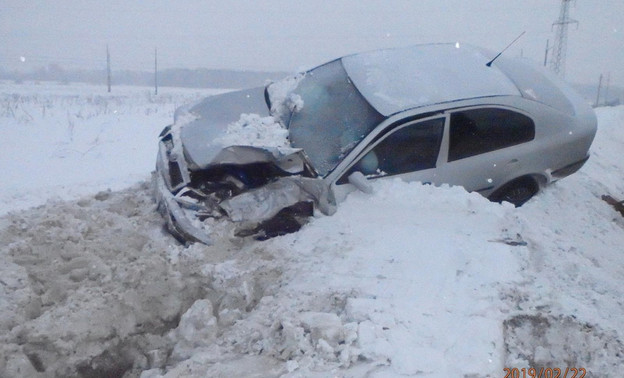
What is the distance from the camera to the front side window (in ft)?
14.1

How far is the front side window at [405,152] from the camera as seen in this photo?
429 centimetres

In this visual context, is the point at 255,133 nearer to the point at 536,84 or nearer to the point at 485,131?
the point at 485,131

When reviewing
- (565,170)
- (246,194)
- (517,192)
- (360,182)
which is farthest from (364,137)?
(565,170)

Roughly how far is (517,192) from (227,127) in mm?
3179

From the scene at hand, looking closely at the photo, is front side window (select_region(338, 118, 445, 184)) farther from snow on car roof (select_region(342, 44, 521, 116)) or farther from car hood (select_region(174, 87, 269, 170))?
car hood (select_region(174, 87, 269, 170))

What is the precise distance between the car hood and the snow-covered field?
706mm

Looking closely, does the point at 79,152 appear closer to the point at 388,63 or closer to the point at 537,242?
the point at 388,63

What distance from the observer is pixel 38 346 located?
9.24 feet

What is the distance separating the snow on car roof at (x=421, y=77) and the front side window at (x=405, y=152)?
0.74ft

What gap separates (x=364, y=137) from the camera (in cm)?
426

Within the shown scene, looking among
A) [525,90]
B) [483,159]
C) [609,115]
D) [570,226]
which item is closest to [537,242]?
[483,159]
